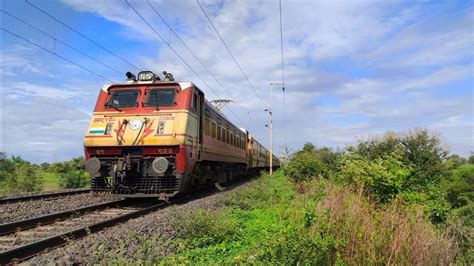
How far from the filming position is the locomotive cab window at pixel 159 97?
12.8 meters

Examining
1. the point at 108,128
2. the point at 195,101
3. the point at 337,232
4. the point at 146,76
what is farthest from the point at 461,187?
the point at 337,232

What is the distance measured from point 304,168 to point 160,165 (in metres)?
10.4

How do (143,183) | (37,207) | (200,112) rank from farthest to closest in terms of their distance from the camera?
1. (200,112)
2. (143,183)
3. (37,207)

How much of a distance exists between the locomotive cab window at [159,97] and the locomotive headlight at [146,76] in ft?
2.01

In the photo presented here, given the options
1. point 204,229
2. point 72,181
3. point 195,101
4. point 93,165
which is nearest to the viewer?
point 204,229

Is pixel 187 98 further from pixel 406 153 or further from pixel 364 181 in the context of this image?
pixel 406 153

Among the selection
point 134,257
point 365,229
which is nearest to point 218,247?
point 134,257

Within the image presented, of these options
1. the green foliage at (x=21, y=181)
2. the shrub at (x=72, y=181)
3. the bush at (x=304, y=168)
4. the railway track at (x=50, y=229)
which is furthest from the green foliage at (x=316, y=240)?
the shrub at (x=72, y=181)

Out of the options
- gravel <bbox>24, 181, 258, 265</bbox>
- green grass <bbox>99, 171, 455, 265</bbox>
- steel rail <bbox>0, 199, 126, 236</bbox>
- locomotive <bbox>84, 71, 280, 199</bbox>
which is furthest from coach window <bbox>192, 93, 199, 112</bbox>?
green grass <bbox>99, 171, 455, 265</bbox>

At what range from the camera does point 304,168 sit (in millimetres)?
20438

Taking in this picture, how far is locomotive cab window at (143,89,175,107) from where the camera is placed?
12750mm

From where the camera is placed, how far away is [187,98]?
41.4 feet

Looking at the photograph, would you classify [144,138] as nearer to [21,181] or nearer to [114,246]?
[114,246]

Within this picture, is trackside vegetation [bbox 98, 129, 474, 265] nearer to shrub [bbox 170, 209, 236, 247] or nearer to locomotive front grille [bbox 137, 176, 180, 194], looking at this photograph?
shrub [bbox 170, 209, 236, 247]
